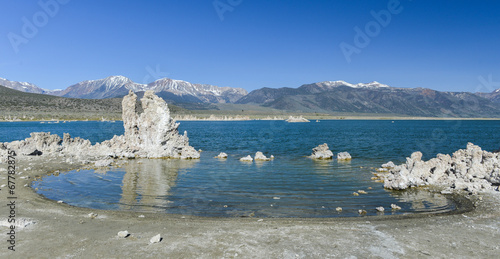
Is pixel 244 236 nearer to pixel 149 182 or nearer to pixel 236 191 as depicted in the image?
pixel 236 191

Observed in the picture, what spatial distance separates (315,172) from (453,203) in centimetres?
1115

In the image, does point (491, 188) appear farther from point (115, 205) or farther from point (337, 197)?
point (115, 205)

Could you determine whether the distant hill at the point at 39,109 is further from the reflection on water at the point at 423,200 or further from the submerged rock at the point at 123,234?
the reflection on water at the point at 423,200

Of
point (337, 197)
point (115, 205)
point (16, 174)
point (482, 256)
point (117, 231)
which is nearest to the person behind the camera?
point (482, 256)

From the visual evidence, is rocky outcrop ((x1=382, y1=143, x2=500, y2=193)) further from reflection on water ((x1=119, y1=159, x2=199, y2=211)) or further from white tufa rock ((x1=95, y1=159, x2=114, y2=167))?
white tufa rock ((x1=95, y1=159, x2=114, y2=167))

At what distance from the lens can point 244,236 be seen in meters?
11.0

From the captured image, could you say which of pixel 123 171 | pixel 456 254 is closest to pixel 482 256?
pixel 456 254

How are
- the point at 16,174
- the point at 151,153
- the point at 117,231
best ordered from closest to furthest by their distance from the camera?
the point at 117,231 < the point at 16,174 < the point at 151,153

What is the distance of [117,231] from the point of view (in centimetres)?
1152

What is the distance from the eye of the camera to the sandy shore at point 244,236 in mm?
9617

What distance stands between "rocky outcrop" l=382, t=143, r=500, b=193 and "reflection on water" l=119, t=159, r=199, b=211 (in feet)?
48.4

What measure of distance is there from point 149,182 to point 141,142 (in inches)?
627

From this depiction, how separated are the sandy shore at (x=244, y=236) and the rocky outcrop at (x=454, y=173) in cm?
510

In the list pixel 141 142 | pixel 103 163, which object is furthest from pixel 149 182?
pixel 141 142
